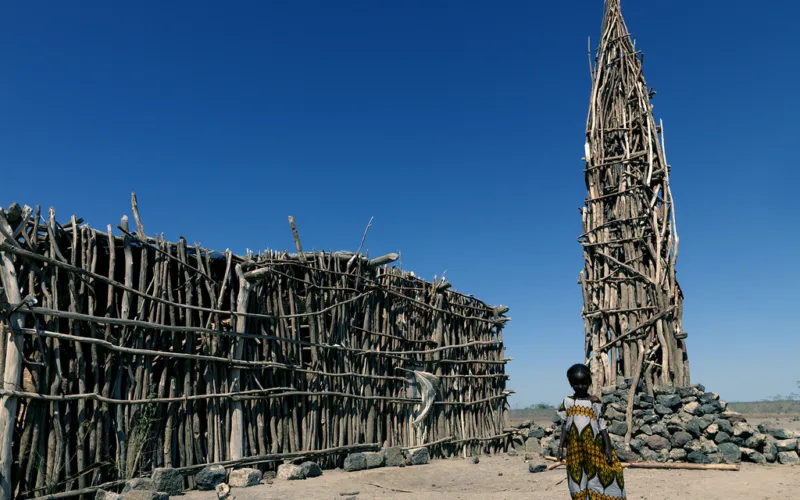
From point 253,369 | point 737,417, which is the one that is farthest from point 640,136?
point 253,369

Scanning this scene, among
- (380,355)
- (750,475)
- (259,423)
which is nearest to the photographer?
(259,423)

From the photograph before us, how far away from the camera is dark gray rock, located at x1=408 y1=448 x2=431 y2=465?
34.2 feet

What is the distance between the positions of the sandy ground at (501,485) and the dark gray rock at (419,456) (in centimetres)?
22

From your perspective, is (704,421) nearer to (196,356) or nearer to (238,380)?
(238,380)

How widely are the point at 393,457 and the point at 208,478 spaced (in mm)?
3293

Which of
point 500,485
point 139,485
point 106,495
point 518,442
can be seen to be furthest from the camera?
point 518,442

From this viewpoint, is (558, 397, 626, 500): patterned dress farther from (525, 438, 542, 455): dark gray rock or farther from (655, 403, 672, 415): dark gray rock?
(525, 438, 542, 455): dark gray rock

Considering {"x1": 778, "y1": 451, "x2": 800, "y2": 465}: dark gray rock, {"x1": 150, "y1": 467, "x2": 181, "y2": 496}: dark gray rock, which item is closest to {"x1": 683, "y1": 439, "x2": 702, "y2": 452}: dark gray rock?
{"x1": 778, "y1": 451, "x2": 800, "y2": 465}: dark gray rock

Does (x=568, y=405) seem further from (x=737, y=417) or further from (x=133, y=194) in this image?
(x=737, y=417)

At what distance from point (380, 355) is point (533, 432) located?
4.66 meters

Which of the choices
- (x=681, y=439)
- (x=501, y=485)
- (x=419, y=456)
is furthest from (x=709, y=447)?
(x=419, y=456)

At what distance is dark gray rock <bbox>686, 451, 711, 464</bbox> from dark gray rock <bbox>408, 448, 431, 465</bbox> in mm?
4194

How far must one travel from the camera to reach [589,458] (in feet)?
15.1

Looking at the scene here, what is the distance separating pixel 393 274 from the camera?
35.8 ft
